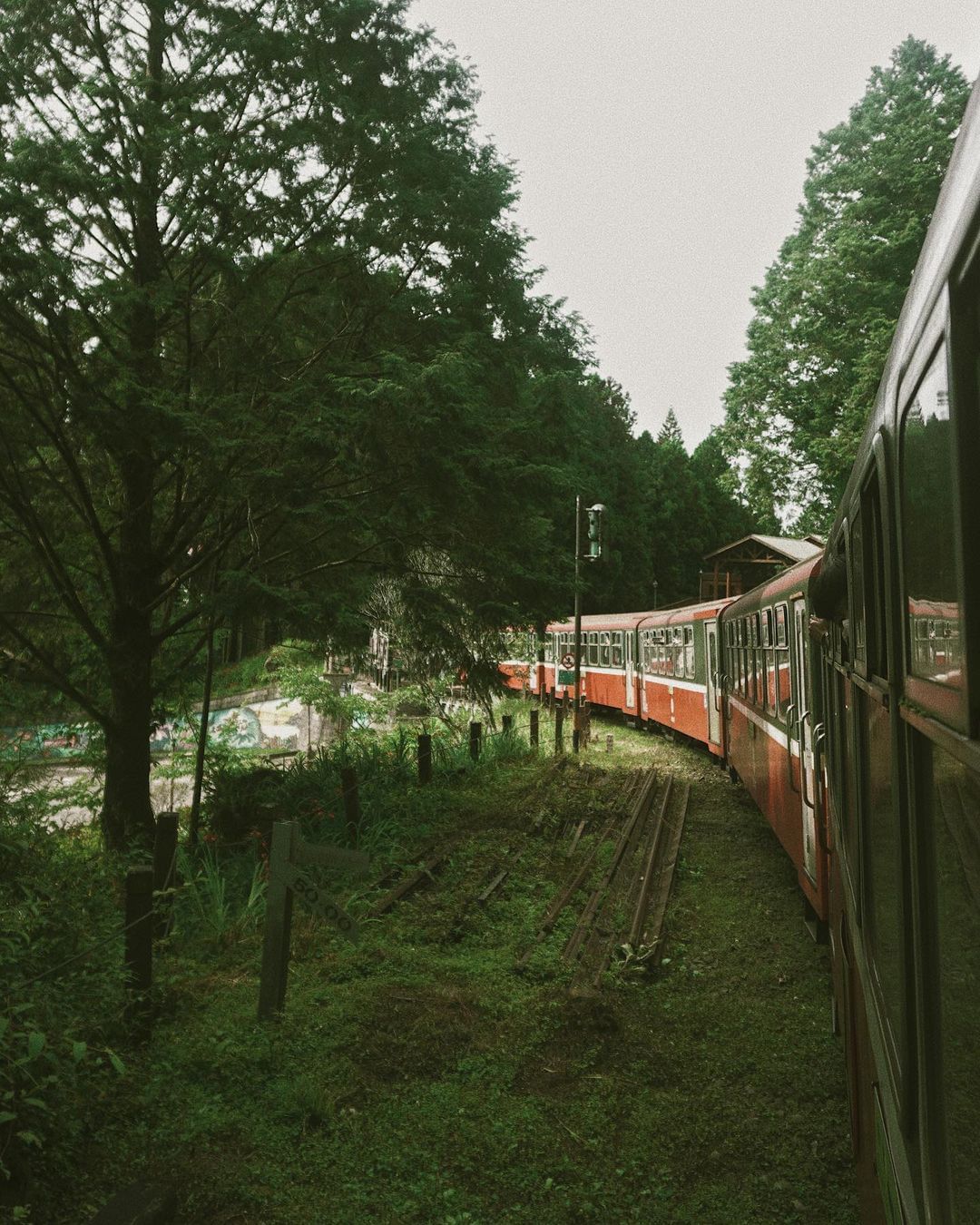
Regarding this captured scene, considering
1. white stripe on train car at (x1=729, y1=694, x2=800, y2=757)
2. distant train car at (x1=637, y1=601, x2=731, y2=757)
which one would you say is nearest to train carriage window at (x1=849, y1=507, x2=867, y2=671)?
white stripe on train car at (x1=729, y1=694, x2=800, y2=757)

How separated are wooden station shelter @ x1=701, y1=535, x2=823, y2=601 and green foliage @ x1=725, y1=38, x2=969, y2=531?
1312mm

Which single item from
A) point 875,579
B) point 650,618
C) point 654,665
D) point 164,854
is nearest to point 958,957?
point 875,579

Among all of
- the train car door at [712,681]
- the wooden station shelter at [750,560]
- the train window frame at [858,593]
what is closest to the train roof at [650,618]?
the train car door at [712,681]

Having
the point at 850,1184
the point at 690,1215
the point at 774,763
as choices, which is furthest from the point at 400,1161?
the point at 774,763

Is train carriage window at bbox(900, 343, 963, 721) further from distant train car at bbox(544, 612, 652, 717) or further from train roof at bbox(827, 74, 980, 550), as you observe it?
distant train car at bbox(544, 612, 652, 717)

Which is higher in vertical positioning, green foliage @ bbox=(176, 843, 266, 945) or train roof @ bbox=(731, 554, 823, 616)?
train roof @ bbox=(731, 554, 823, 616)

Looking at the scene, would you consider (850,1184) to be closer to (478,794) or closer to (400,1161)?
(400,1161)

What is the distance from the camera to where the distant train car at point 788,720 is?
6434mm

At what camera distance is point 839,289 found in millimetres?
23156

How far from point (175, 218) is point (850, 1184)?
8563 millimetres

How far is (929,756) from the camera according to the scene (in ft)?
4.74

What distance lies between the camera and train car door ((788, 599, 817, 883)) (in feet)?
21.6

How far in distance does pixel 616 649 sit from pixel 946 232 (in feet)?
73.1

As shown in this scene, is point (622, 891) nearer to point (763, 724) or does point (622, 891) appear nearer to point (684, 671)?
point (763, 724)
